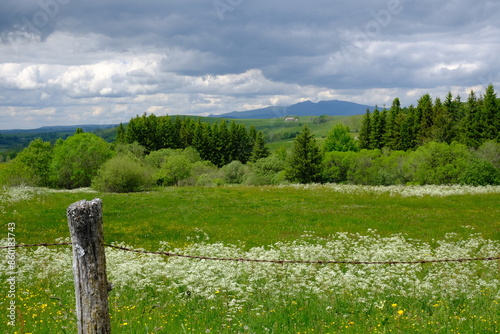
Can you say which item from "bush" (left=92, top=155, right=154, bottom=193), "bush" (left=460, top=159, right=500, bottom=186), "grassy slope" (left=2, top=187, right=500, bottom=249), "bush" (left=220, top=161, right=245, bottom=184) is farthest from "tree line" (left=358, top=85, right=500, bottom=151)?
"bush" (left=92, top=155, right=154, bottom=193)

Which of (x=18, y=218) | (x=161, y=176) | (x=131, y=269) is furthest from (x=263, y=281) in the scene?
(x=161, y=176)

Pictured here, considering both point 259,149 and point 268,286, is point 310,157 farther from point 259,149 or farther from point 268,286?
point 268,286

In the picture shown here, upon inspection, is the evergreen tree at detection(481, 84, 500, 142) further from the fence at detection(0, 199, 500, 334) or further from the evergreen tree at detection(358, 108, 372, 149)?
the fence at detection(0, 199, 500, 334)

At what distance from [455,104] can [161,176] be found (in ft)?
206

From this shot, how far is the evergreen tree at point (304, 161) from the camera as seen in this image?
2670 inches

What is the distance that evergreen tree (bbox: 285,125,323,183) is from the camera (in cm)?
6781

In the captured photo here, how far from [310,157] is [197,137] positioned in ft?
126

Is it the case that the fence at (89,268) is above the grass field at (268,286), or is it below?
above

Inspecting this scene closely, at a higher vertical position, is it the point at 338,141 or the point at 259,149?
the point at 338,141

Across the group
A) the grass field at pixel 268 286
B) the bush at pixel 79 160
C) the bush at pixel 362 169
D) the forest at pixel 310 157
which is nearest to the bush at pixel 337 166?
the forest at pixel 310 157

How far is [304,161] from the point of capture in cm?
6744

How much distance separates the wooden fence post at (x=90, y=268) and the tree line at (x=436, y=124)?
2983 inches

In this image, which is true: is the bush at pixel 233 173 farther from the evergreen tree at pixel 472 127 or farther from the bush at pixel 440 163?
the evergreen tree at pixel 472 127

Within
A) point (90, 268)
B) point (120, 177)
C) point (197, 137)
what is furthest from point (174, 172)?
point (90, 268)
